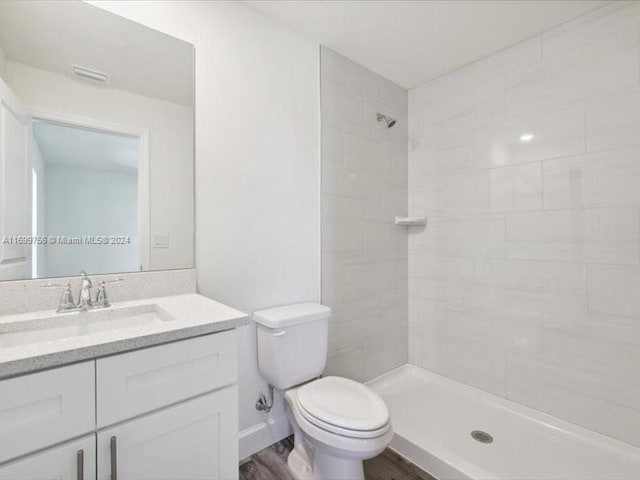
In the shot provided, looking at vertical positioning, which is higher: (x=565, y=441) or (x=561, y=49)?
(x=561, y=49)

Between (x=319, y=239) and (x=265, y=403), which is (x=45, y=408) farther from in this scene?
(x=319, y=239)

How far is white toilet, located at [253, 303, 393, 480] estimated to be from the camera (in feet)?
3.94

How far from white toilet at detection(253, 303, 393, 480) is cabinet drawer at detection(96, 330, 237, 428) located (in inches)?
19.0

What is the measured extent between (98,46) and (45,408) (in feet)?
4.25

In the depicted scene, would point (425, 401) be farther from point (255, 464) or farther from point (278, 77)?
point (278, 77)

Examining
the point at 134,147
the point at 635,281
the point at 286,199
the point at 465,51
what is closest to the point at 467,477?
the point at 635,281

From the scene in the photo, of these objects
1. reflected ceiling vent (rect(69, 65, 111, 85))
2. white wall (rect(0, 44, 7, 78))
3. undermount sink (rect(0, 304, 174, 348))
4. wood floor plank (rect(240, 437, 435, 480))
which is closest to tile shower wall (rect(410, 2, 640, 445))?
wood floor plank (rect(240, 437, 435, 480))

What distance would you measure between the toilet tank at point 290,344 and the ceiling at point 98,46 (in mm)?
1088

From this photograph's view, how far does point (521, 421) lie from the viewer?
6.02ft

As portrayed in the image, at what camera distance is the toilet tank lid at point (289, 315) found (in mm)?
1508

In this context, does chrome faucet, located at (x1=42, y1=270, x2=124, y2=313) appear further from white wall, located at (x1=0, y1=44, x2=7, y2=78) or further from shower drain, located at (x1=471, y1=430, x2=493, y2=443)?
shower drain, located at (x1=471, y1=430, x2=493, y2=443)

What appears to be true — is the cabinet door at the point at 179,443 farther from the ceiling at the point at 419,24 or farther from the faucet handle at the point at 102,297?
the ceiling at the point at 419,24

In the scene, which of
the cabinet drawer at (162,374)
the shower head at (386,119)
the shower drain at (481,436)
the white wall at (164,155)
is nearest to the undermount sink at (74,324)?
the cabinet drawer at (162,374)

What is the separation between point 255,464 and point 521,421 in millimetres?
1505
